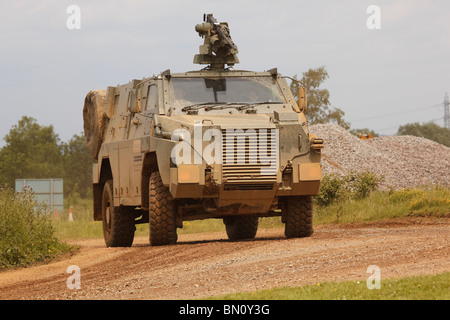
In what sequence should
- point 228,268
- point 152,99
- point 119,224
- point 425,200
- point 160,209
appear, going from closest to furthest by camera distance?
point 228,268
point 160,209
point 152,99
point 119,224
point 425,200

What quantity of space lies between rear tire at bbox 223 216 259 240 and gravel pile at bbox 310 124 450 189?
480 inches

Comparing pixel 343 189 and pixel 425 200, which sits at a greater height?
pixel 343 189

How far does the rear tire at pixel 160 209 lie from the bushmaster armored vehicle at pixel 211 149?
0.05 feet

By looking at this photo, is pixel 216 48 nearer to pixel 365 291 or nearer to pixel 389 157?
pixel 365 291

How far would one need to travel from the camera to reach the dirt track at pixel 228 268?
9.95 metres

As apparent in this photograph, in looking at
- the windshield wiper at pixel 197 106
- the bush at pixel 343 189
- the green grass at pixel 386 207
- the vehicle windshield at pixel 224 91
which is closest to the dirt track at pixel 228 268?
the windshield wiper at pixel 197 106

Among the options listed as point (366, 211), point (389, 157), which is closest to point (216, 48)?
point (366, 211)

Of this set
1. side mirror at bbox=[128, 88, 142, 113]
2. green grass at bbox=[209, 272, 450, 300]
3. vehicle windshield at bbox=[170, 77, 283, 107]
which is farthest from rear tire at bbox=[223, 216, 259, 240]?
green grass at bbox=[209, 272, 450, 300]

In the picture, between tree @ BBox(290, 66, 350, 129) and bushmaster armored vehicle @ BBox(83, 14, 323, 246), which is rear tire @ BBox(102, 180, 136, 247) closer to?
bushmaster armored vehicle @ BBox(83, 14, 323, 246)

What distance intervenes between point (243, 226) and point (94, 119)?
367 centimetres

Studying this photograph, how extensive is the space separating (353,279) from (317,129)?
28.6 metres

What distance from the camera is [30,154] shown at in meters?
73.8

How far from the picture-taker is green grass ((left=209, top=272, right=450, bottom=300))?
8.30 meters
